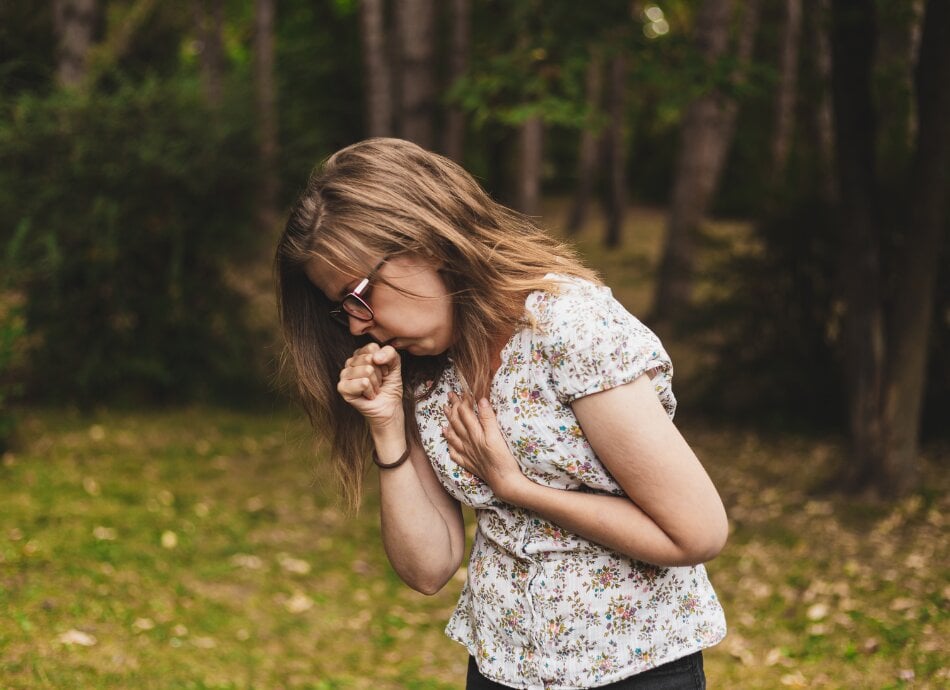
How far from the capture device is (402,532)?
6.73 ft

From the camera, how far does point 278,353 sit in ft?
12.6

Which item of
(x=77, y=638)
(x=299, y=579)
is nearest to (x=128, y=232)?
(x=299, y=579)

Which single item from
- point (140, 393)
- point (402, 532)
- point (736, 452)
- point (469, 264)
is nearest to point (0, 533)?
point (140, 393)

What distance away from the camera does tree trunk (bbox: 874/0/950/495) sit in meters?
5.88

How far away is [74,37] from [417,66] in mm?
3284

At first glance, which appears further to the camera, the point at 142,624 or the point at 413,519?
the point at 142,624

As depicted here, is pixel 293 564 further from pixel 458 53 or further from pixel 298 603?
pixel 458 53

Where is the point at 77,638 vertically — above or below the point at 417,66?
below

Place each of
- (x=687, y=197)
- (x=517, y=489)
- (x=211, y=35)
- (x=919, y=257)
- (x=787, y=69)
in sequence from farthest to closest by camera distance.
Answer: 1. (x=787, y=69)
2. (x=211, y=35)
3. (x=687, y=197)
4. (x=919, y=257)
5. (x=517, y=489)

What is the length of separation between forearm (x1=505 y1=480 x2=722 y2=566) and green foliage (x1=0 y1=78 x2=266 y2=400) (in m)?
7.74

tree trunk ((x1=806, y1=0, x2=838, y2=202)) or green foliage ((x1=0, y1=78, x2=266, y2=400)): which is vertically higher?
tree trunk ((x1=806, y1=0, x2=838, y2=202))

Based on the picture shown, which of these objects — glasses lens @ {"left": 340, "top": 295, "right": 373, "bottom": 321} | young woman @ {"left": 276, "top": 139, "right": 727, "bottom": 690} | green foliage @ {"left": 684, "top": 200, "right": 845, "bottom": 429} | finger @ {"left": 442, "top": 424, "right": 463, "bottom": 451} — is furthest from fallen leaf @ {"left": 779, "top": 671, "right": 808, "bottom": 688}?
green foliage @ {"left": 684, "top": 200, "right": 845, "bottom": 429}

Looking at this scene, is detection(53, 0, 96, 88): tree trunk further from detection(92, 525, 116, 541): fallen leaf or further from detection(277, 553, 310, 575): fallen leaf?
detection(277, 553, 310, 575): fallen leaf

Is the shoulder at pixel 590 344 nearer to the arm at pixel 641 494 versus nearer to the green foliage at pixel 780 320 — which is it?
the arm at pixel 641 494
